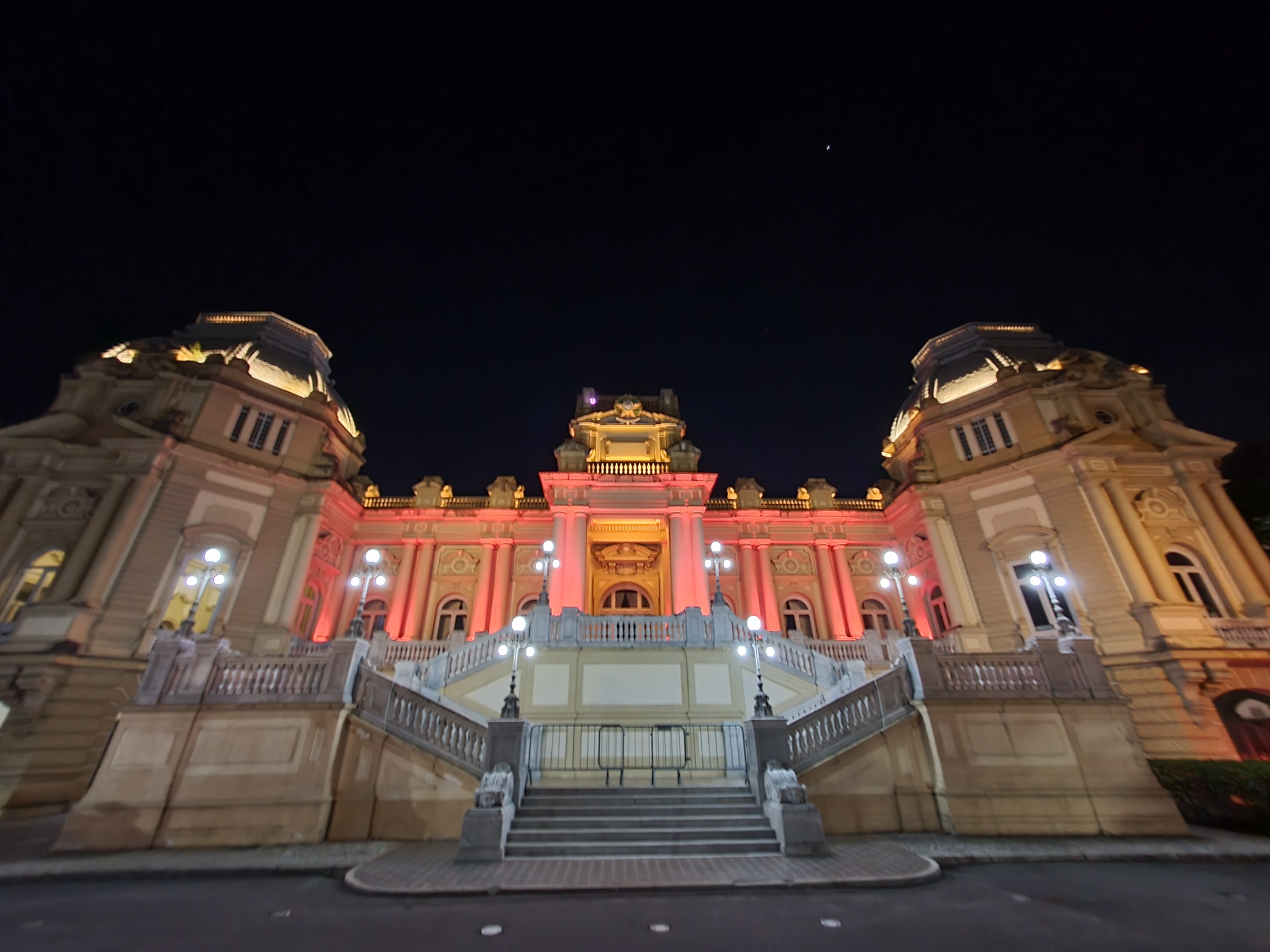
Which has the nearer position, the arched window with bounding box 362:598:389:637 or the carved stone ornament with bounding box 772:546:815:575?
the arched window with bounding box 362:598:389:637

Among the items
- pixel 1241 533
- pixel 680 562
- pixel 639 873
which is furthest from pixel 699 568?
pixel 1241 533

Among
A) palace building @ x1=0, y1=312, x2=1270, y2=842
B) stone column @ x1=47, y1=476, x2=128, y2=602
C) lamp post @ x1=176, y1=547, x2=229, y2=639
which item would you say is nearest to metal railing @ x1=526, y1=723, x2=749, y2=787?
palace building @ x1=0, y1=312, x2=1270, y2=842

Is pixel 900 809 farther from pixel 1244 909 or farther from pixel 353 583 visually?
pixel 353 583

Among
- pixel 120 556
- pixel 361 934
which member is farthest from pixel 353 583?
pixel 361 934

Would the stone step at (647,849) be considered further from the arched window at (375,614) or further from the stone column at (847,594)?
the arched window at (375,614)

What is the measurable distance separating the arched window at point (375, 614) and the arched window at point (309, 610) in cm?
211

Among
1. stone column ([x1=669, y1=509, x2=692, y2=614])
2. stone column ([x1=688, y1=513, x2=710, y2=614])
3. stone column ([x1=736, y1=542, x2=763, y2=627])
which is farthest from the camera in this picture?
stone column ([x1=736, y1=542, x2=763, y2=627])

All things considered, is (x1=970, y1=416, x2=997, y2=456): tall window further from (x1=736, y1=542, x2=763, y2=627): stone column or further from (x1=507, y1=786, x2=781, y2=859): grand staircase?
(x1=507, y1=786, x2=781, y2=859): grand staircase

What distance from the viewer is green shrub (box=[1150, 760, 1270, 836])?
32.0 feet

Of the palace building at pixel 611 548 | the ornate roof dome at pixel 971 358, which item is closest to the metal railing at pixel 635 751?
the palace building at pixel 611 548

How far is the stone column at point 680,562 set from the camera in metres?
22.0

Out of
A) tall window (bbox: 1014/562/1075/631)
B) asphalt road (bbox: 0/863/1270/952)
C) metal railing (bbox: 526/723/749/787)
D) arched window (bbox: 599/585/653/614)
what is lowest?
asphalt road (bbox: 0/863/1270/952)

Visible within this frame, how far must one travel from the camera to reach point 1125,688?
17.0m

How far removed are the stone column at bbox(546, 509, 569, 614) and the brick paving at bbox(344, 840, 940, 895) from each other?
42.9 ft
